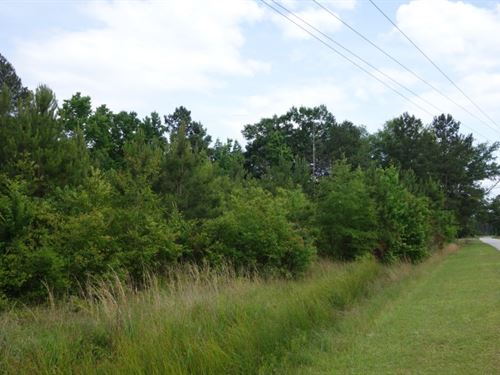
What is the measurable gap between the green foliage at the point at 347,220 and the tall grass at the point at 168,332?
9607 millimetres

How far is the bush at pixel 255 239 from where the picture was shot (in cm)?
1376

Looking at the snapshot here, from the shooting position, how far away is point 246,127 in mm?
69375

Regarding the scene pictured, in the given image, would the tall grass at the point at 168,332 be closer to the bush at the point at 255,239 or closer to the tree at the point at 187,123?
the bush at the point at 255,239

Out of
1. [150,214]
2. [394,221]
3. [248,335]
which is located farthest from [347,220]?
[248,335]

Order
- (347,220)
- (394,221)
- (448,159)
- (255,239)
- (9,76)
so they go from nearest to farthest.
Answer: (255,239)
(347,220)
(394,221)
(9,76)
(448,159)

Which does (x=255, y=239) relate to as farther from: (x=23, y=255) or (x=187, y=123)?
(x=187, y=123)

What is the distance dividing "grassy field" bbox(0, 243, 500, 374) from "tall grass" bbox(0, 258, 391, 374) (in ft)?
0.06

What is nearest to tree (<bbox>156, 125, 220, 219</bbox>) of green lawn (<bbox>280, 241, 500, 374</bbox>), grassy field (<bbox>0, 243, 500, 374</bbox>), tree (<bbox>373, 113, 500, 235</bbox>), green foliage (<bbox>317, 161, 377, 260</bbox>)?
green foliage (<bbox>317, 161, 377, 260</bbox>)

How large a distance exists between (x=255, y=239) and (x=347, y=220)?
258 inches

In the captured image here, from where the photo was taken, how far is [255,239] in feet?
45.2

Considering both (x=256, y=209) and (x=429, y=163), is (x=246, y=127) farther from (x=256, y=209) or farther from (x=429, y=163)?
(x=256, y=209)

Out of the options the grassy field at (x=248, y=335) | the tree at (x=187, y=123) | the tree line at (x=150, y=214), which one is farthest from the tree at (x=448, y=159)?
the grassy field at (x=248, y=335)

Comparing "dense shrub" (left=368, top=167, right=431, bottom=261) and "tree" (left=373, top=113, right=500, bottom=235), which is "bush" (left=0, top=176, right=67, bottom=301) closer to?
"dense shrub" (left=368, top=167, right=431, bottom=261)

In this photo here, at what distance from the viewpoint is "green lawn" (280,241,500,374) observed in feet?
19.1
